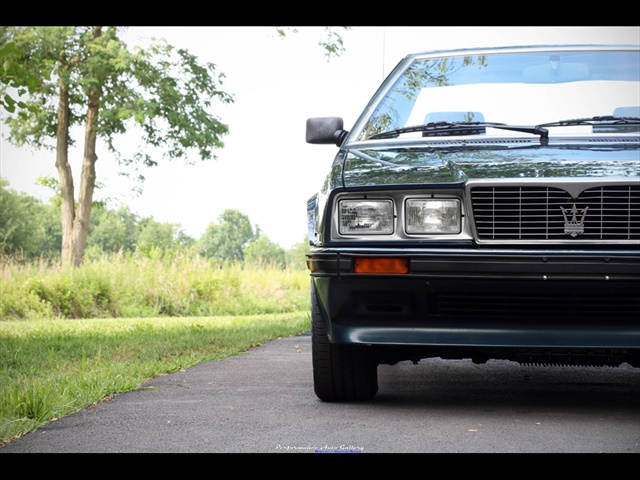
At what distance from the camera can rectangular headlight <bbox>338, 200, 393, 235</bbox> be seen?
4.40 meters

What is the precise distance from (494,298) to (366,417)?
0.84m

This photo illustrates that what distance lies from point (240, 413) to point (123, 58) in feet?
70.5

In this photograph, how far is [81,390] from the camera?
525 cm

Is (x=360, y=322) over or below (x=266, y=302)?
over

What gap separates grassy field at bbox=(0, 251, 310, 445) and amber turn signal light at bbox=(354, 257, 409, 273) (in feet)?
5.22

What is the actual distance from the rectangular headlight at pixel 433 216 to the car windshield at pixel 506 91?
0.84 metres

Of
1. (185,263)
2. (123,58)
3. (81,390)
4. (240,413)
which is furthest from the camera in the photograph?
(123,58)

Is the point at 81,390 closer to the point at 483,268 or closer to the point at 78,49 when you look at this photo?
the point at 483,268

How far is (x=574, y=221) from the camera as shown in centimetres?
427

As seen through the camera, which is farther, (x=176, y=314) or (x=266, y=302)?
(x=266, y=302)

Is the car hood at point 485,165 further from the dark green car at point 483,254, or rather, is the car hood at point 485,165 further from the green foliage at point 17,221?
the green foliage at point 17,221

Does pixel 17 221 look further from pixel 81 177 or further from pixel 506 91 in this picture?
pixel 506 91

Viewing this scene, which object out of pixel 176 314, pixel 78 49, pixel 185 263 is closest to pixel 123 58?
pixel 78 49

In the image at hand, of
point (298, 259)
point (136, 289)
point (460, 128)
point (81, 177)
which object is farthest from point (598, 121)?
point (81, 177)
